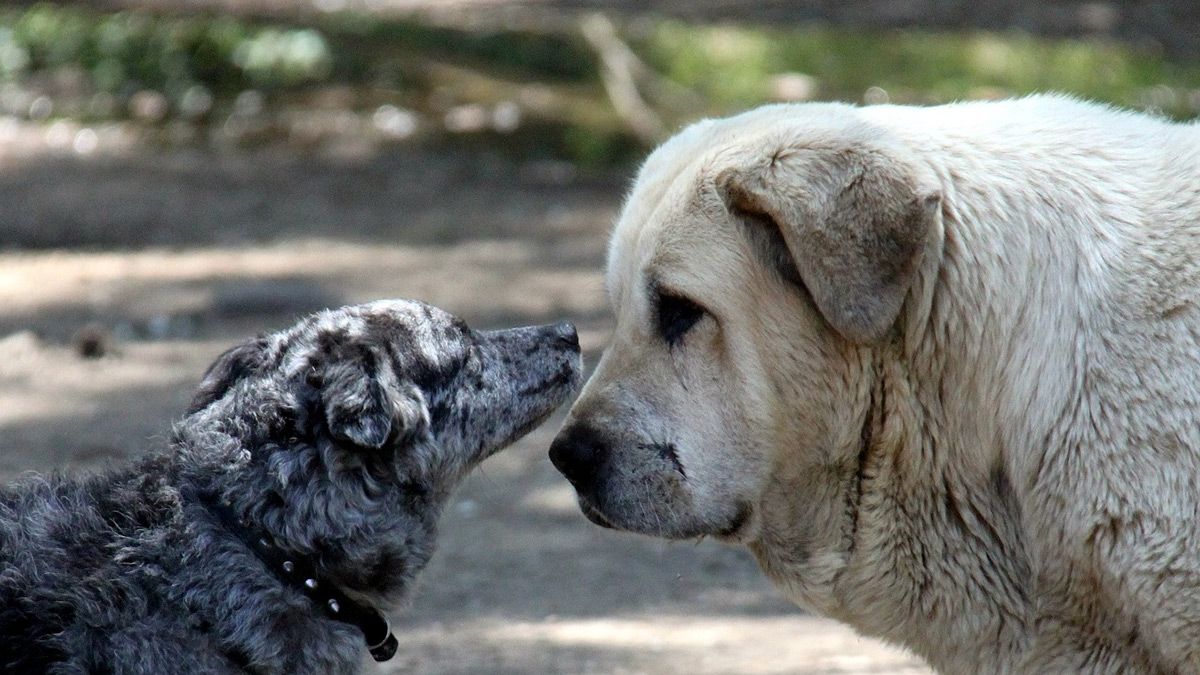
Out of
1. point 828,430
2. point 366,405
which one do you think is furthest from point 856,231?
point 366,405

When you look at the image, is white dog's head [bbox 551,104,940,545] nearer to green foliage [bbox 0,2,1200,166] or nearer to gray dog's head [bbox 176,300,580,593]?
gray dog's head [bbox 176,300,580,593]

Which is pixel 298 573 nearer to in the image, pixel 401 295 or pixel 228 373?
pixel 228 373

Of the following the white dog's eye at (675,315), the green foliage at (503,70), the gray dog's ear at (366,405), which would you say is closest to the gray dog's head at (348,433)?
the gray dog's ear at (366,405)

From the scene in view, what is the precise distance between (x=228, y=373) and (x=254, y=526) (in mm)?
506

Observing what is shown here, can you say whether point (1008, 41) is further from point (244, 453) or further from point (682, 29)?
point (244, 453)

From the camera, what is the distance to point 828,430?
3693 millimetres

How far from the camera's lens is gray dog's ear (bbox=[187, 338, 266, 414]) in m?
4.21

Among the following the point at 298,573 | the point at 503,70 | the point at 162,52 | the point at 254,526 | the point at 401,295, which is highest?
the point at 254,526

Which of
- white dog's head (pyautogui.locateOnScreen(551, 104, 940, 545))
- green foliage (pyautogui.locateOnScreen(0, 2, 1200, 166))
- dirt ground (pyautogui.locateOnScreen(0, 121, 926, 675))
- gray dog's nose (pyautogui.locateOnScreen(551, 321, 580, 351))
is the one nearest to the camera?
white dog's head (pyautogui.locateOnScreen(551, 104, 940, 545))

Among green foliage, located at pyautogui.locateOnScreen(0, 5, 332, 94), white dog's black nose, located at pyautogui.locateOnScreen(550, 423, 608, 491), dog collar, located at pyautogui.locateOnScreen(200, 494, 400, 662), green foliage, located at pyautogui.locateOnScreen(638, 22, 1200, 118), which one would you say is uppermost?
white dog's black nose, located at pyautogui.locateOnScreen(550, 423, 608, 491)

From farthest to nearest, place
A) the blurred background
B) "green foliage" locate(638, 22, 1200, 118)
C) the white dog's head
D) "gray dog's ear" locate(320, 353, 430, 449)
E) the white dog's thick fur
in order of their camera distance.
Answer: "green foliage" locate(638, 22, 1200, 118) < the blurred background < "gray dog's ear" locate(320, 353, 430, 449) < the white dog's head < the white dog's thick fur

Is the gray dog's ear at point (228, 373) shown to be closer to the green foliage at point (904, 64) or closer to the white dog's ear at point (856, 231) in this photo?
the white dog's ear at point (856, 231)

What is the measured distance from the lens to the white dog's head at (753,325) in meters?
3.51

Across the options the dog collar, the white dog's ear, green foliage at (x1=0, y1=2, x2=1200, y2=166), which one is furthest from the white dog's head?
green foliage at (x1=0, y1=2, x2=1200, y2=166)
